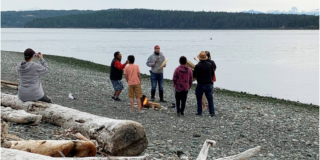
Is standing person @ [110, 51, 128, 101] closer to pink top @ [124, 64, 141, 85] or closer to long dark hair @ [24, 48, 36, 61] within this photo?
pink top @ [124, 64, 141, 85]

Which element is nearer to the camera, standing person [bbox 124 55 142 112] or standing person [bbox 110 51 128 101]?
standing person [bbox 124 55 142 112]

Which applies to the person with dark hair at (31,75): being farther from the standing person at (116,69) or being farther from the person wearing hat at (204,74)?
the person wearing hat at (204,74)

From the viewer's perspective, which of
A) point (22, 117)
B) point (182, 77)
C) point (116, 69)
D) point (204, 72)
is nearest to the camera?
point (22, 117)

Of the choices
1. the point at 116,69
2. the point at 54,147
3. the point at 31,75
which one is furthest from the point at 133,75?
the point at 54,147

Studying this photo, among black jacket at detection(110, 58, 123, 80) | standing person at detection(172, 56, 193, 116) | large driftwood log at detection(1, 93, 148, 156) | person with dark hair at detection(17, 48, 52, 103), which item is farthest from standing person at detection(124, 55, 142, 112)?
large driftwood log at detection(1, 93, 148, 156)

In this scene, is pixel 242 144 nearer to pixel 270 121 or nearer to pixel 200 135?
pixel 200 135

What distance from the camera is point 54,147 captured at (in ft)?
21.7

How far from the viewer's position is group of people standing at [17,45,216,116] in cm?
938

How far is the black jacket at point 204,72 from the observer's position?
12133 mm

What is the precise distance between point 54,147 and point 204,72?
6.50 m

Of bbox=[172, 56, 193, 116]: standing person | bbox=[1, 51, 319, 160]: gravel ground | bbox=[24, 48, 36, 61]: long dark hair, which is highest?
bbox=[24, 48, 36, 61]: long dark hair

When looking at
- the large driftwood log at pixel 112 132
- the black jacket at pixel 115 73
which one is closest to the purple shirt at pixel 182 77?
the black jacket at pixel 115 73

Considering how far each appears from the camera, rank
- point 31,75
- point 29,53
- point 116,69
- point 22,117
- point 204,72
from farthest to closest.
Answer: point 116,69 < point 204,72 < point 31,75 < point 29,53 < point 22,117

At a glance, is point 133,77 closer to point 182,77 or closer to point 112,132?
point 182,77
